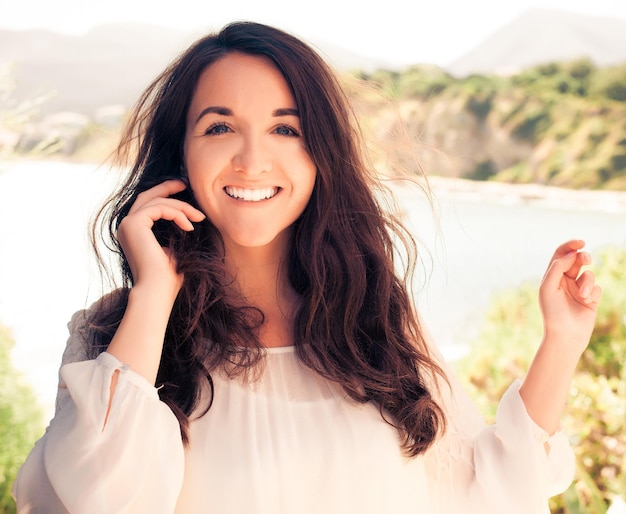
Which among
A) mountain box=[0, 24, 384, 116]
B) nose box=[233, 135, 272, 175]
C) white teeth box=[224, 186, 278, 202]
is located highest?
nose box=[233, 135, 272, 175]

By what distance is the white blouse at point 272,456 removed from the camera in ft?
4.39

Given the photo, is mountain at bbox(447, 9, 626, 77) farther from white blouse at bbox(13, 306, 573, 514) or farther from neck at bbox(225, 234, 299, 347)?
white blouse at bbox(13, 306, 573, 514)

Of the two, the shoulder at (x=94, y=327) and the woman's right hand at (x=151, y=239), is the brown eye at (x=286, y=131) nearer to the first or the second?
the woman's right hand at (x=151, y=239)

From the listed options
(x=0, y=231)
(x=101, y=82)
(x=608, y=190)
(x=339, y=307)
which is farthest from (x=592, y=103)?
(x=339, y=307)

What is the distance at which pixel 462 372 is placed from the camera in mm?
4730

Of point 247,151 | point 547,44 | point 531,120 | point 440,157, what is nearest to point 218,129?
point 247,151

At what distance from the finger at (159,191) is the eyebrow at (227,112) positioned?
17cm

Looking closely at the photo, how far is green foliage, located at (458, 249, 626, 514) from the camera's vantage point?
369cm

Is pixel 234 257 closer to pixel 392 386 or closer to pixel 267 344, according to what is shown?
pixel 267 344

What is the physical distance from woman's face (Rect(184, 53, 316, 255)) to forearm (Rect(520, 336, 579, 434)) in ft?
2.19

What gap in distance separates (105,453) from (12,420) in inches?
118

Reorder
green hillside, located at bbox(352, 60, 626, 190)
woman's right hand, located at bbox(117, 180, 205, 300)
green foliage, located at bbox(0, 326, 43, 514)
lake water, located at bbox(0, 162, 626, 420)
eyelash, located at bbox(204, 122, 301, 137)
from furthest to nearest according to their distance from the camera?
green hillside, located at bbox(352, 60, 626, 190) → lake water, located at bbox(0, 162, 626, 420) → green foliage, located at bbox(0, 326, 43, 514) → eyelash, located at bbox(204, 122, 301, 137) → woman's right hand, located at bbox(117, 180, 205, 300)

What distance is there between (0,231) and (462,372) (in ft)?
10.1

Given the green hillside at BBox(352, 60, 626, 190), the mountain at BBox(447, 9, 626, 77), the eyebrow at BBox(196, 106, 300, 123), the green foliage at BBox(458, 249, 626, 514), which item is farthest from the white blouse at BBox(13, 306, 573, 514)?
the mountain at BBox(447, 9, 626, 77)
